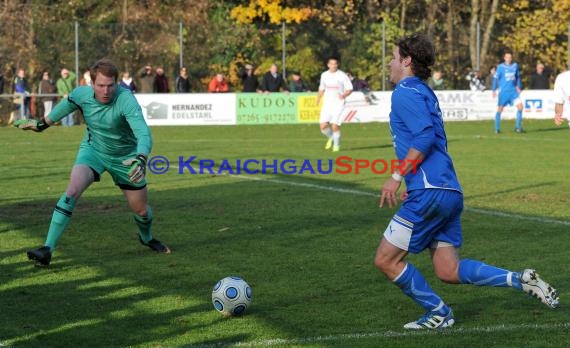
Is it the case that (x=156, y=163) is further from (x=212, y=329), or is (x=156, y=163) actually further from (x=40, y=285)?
(x=212, y=329)

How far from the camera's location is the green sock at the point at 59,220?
374 inches

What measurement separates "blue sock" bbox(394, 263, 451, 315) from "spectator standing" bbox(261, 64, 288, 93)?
2701cm

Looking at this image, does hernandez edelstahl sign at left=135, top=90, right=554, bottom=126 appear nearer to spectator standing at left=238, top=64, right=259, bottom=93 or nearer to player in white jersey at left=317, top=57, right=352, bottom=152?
Answer: spectator standing at left=238, top=64, right=259, bottom=93

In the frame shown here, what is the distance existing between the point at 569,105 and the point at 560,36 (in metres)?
27.1

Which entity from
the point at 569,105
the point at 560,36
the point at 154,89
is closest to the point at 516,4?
the point at 560,36

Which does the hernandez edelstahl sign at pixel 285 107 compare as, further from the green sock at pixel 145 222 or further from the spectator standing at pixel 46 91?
the green sock at pixel 145 222

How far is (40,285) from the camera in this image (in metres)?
8.56

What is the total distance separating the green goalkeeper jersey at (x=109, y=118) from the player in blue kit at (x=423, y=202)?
3130 mm

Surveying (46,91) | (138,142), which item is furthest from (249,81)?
(138,142)

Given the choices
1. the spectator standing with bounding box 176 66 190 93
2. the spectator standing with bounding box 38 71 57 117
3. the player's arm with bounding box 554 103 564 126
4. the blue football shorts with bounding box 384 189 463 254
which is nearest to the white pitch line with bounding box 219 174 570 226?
the player's arm with bounding box 554 103 564 126

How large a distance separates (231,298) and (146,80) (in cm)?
2688

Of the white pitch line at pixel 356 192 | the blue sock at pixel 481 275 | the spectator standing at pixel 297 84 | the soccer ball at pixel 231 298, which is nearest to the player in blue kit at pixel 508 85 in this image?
the spectator standing at pixel 297 84

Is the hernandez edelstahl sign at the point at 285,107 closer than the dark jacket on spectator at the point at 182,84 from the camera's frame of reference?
Yes

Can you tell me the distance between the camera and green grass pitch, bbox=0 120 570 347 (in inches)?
272
